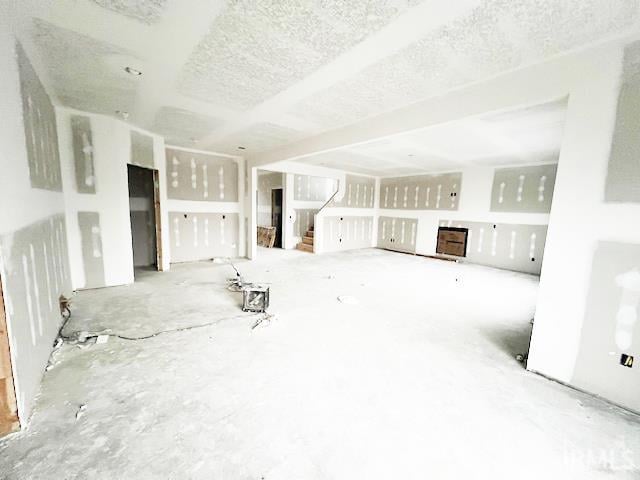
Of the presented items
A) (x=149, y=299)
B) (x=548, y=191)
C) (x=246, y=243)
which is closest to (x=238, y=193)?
(x=246, y=243)

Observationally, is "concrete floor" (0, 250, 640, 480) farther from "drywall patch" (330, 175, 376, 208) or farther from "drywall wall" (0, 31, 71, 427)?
"drywall patch" (330, 175, 376, 208)

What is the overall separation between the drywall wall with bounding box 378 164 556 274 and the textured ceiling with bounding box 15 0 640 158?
16.5 feet

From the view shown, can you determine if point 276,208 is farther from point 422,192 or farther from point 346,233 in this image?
point 422,192

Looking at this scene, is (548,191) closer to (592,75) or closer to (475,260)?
(475,260)

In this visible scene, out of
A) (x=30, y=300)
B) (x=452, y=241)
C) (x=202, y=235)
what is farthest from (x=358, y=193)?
(x=30, y=300)

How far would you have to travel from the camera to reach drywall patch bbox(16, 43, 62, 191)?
2.15 m

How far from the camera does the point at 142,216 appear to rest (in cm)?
566

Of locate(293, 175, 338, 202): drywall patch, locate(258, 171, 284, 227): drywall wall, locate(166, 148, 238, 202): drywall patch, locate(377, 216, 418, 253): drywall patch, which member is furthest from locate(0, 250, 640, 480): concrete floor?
locate(258, 171, 284, 227): drywall wall

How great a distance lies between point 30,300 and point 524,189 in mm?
8333

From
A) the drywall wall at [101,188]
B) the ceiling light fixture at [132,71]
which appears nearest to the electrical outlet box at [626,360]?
the ceiling light fixture at [132,71]

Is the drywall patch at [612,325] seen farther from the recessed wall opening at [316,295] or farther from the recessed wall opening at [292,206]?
the recessed wall opening at [292,206]

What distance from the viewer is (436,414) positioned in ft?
5.86

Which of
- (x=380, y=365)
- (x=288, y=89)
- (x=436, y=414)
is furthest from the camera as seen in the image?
(x=288, y=89)

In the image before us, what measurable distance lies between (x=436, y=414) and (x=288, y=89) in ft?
10.1
